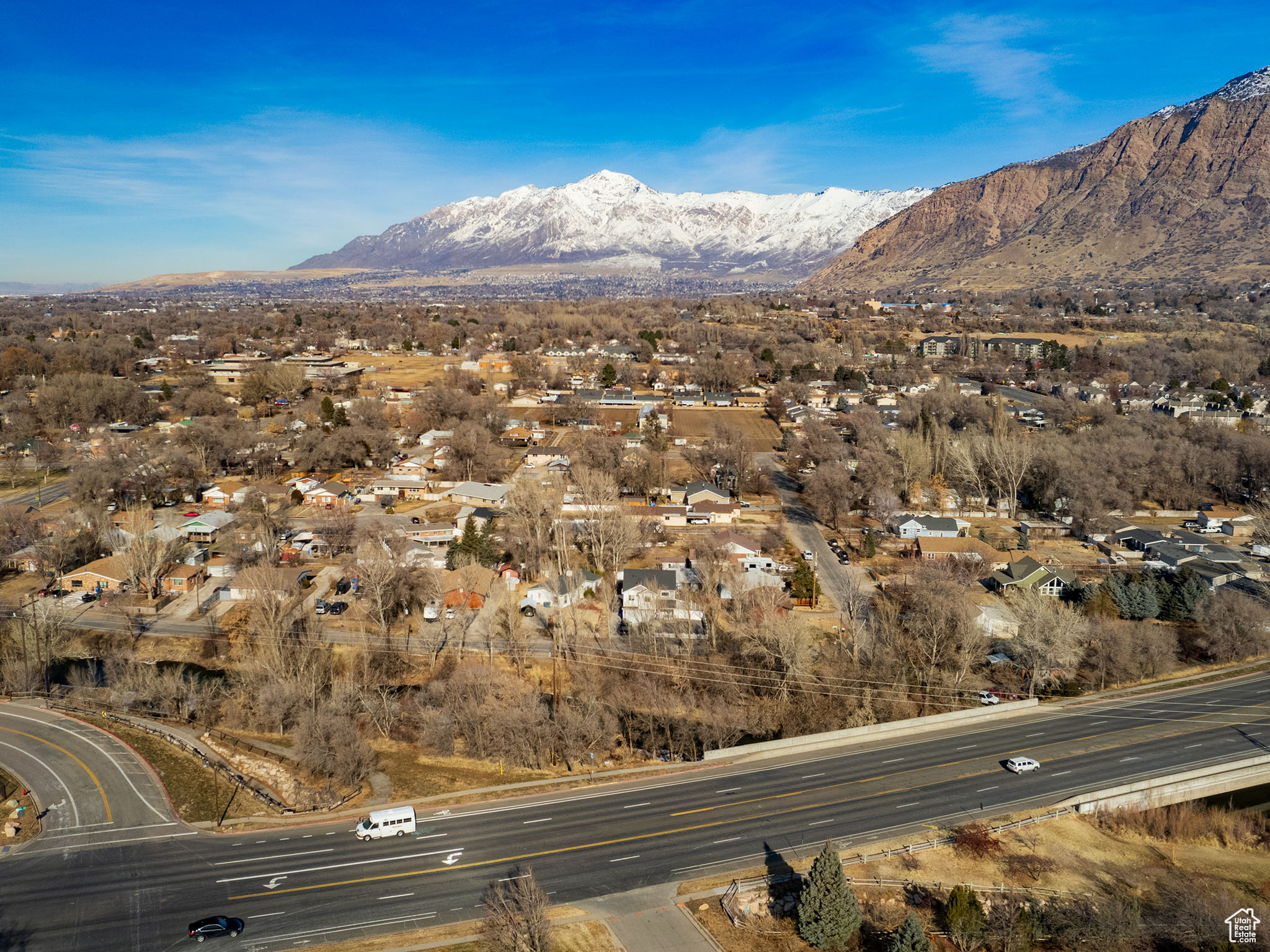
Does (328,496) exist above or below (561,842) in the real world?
above

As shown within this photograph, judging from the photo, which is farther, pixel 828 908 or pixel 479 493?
pixel 479 493

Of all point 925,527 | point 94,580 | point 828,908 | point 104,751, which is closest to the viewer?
point 828,908

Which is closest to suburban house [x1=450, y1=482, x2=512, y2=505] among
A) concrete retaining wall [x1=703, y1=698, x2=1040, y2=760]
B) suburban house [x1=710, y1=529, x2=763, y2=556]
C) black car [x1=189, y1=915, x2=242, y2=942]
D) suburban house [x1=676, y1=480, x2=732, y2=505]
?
suburban house [x1=676, y1=480, x2=732, y2=505]

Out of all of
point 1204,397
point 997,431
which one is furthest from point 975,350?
point 997,431

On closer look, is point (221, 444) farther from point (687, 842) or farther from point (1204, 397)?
point (1204, 397)

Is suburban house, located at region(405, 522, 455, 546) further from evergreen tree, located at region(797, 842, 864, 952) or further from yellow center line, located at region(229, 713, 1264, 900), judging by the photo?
evergreen tree, located at region(797, 842, 864, 952)

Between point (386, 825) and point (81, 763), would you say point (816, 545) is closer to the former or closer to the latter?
point (386, 825)

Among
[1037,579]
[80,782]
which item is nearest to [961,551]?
[1037,579]
